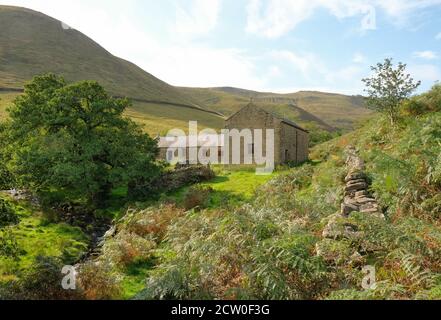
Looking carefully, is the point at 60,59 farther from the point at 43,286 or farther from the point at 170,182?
the point at 43,286

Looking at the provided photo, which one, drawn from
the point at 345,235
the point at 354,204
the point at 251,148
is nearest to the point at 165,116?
the point at 251,148

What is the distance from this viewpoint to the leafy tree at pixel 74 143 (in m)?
26.9

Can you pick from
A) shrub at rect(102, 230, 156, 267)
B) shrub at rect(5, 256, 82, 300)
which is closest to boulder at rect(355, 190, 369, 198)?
shrub at rect(102, 230, 156, 267)

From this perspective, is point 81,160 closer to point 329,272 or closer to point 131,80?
point 329,272

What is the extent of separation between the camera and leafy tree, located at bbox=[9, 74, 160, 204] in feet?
88.2

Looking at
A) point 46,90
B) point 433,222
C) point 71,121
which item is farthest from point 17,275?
point 46,90

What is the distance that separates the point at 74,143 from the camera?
28.9m

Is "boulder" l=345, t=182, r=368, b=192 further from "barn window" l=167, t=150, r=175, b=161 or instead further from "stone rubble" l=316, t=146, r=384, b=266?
"barn window" l=167, t=150, r=175, b=161

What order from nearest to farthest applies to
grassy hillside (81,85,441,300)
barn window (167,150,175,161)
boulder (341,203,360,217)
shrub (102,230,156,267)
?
grassy hillside (81,85,441,300), boulder (341,203,360,217), shrub (102,230,156,267), barn window (167,150,175,161)

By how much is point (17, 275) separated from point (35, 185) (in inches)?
590

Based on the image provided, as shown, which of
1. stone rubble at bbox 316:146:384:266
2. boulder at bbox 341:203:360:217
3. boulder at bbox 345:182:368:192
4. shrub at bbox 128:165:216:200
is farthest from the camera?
shrub at bbox 128:165:216:200

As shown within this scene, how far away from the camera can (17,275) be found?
13.8 metres

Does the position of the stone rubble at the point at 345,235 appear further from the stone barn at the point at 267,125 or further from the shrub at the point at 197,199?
the stone barn at the point at 267,125

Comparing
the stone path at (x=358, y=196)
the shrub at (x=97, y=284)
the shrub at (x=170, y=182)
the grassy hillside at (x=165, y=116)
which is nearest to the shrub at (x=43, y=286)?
the shrub at (x=97, y=284)
